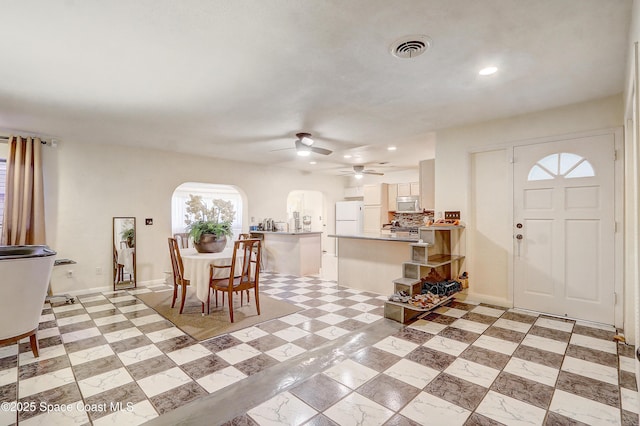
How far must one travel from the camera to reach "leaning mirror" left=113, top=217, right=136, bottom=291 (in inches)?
205

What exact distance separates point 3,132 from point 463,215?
258 inches

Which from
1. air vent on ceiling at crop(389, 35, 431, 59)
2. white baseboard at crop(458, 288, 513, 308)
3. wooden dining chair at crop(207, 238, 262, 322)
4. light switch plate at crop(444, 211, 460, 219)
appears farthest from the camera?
light switch plate at crop(444, 211, 460, 219)

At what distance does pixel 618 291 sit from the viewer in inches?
125

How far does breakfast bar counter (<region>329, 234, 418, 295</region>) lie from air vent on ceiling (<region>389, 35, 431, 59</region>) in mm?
2547

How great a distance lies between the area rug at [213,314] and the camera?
3.26 metres

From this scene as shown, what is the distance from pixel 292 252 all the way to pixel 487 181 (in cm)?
384

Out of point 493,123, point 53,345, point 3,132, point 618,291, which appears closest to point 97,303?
point 53,345

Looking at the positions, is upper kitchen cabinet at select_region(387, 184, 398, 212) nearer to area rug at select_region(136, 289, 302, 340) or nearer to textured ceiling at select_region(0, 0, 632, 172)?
textured ceiling at select_region(0, 0, 632, 172)

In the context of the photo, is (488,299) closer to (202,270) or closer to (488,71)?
(488,71)

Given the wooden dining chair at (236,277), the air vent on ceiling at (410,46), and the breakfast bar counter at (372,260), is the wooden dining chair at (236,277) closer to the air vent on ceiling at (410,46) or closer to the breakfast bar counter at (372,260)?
the breakfast bar counter at (372,260)

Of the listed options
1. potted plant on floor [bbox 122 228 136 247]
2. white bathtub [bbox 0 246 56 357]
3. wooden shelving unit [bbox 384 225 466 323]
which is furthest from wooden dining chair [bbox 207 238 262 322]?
potted plant on floor [bbox 122 228 136 247]

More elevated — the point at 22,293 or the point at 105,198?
the point at 105,198

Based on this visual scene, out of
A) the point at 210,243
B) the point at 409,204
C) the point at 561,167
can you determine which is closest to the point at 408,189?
the point at 409,204

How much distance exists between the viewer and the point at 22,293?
247cm
